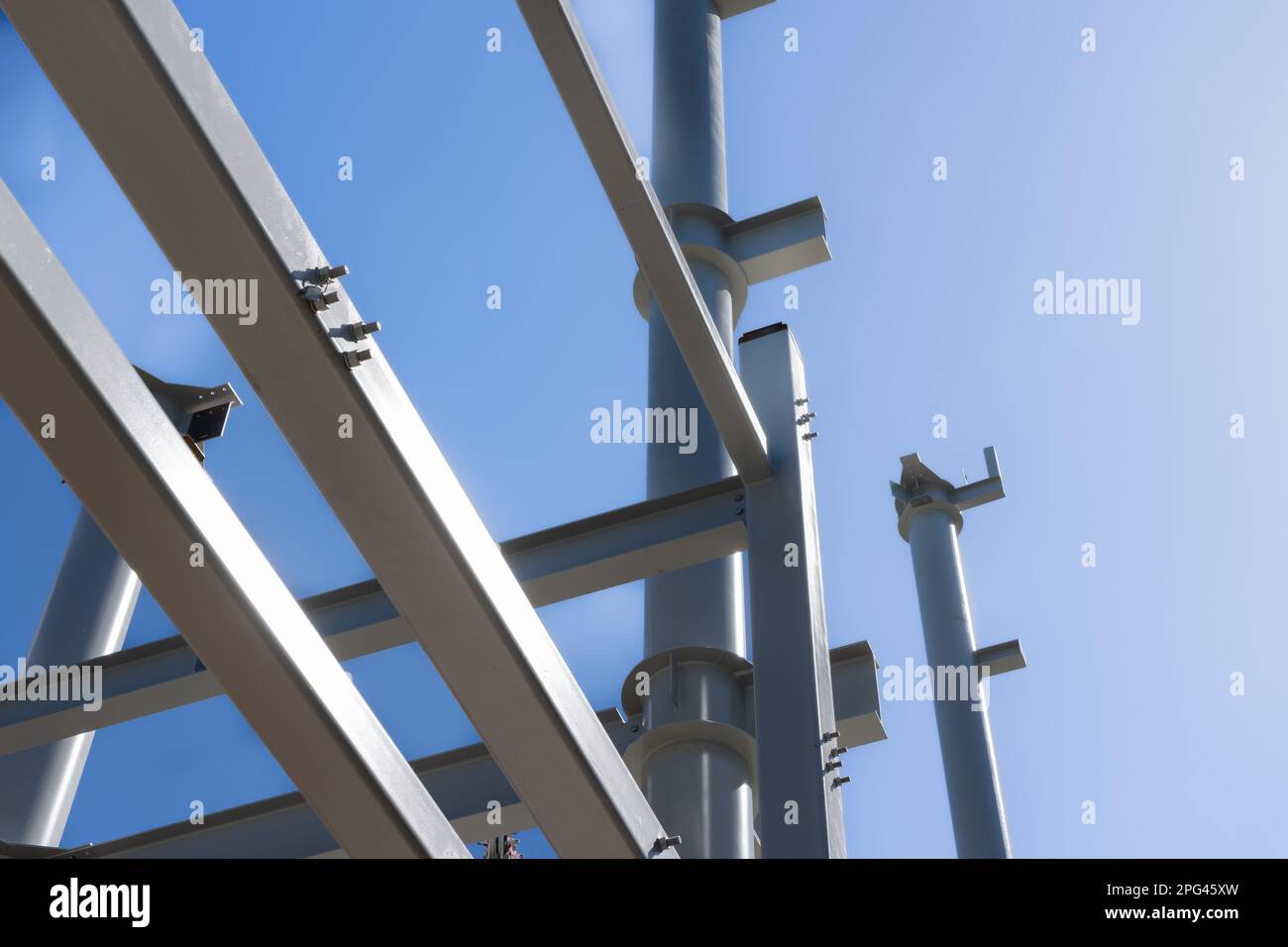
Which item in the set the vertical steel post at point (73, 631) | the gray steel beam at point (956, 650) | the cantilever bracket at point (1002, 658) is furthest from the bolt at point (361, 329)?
the cantilever bracket at point (1002, 658)

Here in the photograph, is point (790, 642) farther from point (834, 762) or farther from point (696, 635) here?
point (696, 635)

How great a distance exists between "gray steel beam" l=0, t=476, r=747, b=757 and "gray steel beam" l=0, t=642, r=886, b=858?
1.77 feet

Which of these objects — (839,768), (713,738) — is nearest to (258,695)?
(839,768)

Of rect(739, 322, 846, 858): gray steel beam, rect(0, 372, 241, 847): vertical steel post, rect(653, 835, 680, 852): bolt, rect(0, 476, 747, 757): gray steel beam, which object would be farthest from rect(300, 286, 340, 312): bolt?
rect(0, 372, 241, 847): vertical steel post

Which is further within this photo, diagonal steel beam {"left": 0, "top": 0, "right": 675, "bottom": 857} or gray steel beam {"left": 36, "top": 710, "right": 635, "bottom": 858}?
gray steel beam {"left": 36, "top": 710, "right": 635, "bottom": 858}

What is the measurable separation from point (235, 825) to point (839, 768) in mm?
2775

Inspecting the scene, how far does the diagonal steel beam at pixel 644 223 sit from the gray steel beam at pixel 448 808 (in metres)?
1.13

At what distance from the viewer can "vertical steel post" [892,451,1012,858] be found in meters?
10.1

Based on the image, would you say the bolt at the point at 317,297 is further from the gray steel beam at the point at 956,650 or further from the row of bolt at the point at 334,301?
the gray steel beam at the point at 956,650

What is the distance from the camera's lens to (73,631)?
282 inches

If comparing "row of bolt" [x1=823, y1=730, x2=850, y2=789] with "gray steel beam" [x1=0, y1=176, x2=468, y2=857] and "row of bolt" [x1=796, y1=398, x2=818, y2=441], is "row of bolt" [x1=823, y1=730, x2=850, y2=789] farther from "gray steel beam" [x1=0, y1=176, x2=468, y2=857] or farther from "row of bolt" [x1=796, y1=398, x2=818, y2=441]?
"gray steel beam" [x1=0, y1=176, x2=468, y2=857]

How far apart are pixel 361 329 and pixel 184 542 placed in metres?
0.61

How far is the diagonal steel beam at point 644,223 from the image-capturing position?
4.33 metres
